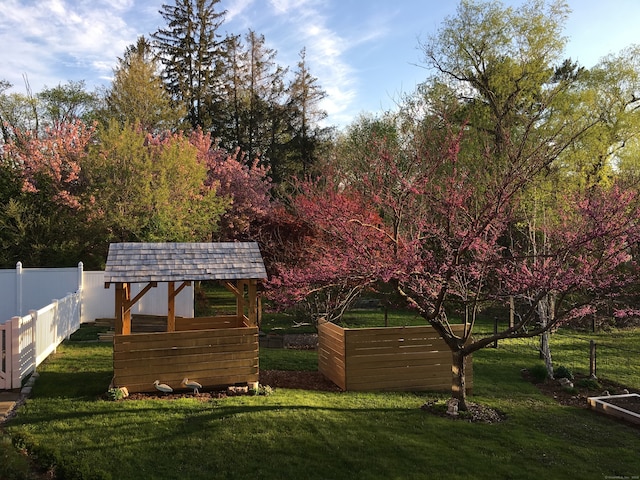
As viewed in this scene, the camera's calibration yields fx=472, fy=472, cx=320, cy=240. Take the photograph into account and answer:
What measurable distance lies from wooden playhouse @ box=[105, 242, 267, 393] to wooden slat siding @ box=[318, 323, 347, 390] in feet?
5.15

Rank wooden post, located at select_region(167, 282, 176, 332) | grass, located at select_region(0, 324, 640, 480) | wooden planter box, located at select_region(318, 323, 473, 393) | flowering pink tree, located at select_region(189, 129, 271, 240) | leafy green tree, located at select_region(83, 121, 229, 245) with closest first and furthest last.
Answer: grass, located at select_region(0, 324, 640, 480)
wooden planter box, located at select_region(318, 323, 473, 393)
wooden post, located at select_region(167, 282, 176, 332)
leafy green tree, located at select_region(83, 121, 229, 245)
flowering pink tree, located at select_region(189, 129, 271, 240)

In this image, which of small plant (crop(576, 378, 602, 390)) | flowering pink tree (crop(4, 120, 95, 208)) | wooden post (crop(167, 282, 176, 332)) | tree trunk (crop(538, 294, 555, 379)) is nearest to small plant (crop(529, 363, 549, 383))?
tree trunk (crop(538, 294, 555, 379))

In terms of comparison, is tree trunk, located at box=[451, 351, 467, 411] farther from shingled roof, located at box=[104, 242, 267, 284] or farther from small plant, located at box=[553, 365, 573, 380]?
small plant, located at box=[553, 365, 573, 380]

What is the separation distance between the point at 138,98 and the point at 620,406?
28.0 meters

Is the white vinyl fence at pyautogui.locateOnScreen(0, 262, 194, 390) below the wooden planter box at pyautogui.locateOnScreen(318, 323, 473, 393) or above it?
above

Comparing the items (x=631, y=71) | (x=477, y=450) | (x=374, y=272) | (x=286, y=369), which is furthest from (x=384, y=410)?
(x=631, y=71)

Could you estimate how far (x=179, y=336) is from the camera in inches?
320

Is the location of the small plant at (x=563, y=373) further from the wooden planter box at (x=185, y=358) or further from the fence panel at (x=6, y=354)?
the fence panel at (x=6, y=354)

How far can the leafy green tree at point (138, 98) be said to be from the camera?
28.0 metres

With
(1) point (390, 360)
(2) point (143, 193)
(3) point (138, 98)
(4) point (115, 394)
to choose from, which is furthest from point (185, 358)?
(3) point (138, 98)

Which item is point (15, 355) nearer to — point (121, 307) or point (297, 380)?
point (121, 307)

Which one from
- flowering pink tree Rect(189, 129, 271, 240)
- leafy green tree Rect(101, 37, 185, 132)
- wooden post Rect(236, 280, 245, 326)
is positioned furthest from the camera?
leafy green tree Rect(101, 37, 185, 132)

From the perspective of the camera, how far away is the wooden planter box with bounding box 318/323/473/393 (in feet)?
28.9

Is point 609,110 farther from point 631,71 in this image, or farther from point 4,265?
point 4,265
